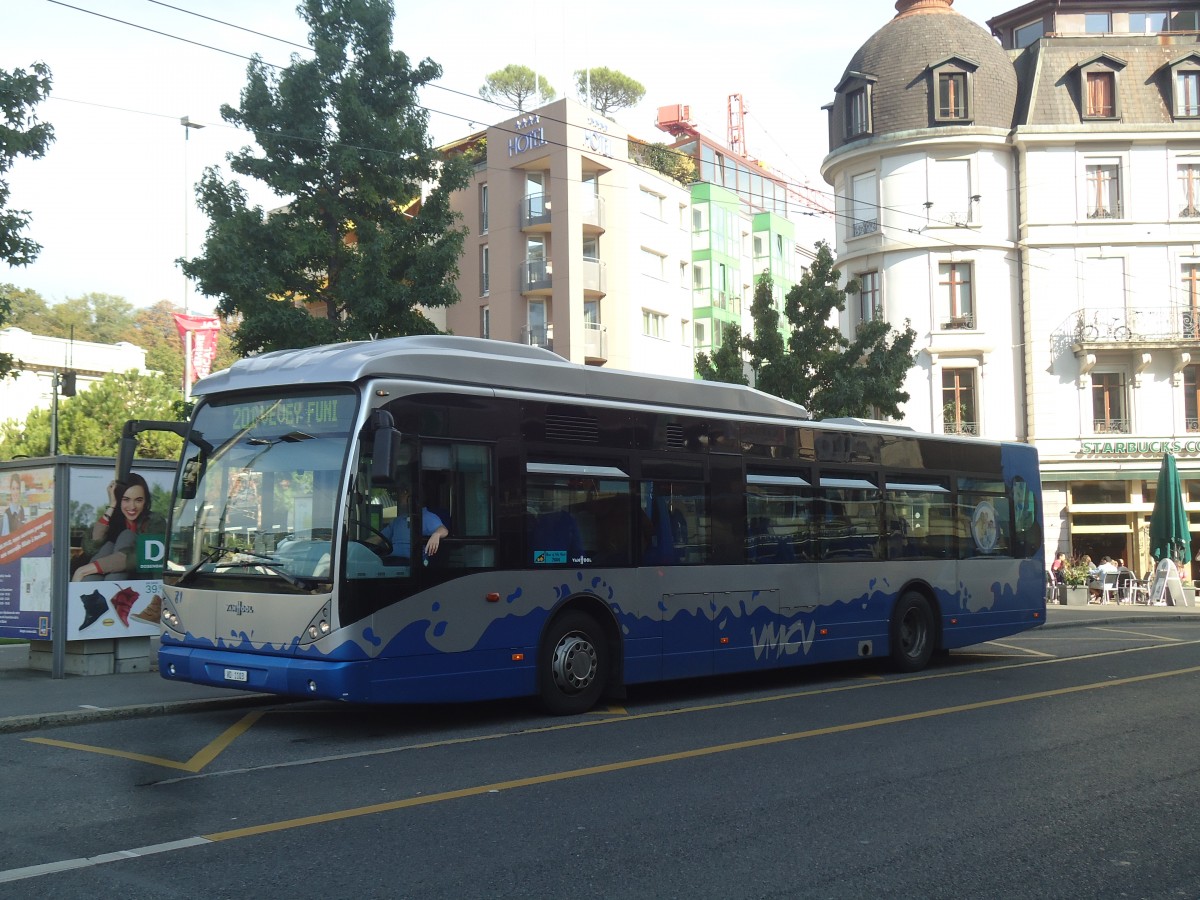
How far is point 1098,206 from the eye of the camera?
42219 mm

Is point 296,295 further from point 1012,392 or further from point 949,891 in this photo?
point 1012,392

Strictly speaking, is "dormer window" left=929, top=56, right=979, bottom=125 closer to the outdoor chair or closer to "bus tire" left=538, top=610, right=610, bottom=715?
the outdoor chair

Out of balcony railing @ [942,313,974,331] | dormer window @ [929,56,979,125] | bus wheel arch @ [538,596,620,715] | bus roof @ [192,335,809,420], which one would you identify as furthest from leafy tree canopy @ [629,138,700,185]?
bus wheel arch @ [538,596,620,715]

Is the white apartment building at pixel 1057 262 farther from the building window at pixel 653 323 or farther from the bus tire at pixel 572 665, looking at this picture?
the bus tire at pixel 572 665

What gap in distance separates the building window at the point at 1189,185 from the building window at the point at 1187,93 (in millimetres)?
1713

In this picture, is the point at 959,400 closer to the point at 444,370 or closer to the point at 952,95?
the point at 952,95

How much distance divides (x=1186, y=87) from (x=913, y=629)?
3465 cm

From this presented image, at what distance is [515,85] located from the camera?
58.7 metres

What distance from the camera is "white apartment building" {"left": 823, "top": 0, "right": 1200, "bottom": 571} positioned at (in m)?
41.3

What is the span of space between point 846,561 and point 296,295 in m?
12.5

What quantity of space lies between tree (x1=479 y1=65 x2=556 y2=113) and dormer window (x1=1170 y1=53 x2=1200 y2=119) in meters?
26.4

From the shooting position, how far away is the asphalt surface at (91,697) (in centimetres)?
1073

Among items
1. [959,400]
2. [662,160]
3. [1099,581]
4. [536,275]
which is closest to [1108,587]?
[1099,581]

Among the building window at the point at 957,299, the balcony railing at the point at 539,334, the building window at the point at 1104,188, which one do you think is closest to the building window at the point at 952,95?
the building window at the point at 1104,188
